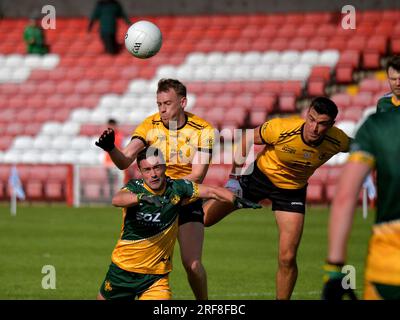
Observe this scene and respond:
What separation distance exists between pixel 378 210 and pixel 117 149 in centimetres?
397

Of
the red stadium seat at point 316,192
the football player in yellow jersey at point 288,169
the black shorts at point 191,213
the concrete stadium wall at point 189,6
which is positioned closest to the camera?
the black shorts at point 191,213

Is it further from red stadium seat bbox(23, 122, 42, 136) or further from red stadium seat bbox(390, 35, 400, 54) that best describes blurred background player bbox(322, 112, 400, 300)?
red stadium seat bbox(23, 122, 42, 136)

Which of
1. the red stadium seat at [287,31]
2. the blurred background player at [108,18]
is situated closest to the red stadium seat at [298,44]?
the red stadium seat at [287,31]

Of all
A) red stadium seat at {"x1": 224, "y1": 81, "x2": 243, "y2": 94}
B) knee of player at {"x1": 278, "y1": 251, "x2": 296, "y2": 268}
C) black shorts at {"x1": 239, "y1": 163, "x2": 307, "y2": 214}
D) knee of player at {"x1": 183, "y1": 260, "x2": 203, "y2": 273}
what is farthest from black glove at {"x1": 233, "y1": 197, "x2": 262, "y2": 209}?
red stadium seat at {"x1": 224, "y1": 81, "x2": 243, "y2": 94}

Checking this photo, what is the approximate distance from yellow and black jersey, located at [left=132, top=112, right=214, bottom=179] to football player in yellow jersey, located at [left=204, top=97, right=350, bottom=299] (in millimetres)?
694

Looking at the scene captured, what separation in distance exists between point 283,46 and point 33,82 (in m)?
8.02

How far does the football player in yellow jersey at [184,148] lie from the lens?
353 inches

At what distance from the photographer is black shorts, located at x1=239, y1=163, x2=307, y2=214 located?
389 inches

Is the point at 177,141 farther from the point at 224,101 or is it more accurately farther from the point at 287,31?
the point at 287,31

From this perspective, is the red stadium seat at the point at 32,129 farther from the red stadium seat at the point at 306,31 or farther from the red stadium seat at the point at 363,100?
the red stadium seat at the point at 363,100

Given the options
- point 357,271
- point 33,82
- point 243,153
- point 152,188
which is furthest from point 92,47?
point 152,188

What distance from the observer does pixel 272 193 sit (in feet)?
33.0

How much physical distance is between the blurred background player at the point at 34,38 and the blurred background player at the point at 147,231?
23.2 meters
